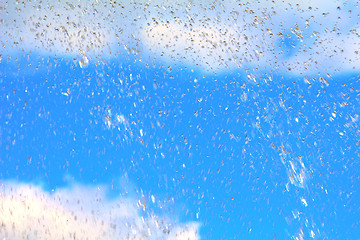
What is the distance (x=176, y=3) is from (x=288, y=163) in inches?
151

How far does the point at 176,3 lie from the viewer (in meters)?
9.30

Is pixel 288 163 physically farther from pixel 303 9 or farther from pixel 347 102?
pixel 303 9

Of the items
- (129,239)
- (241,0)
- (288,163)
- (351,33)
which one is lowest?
(129,239)

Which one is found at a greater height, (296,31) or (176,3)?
(176,3)

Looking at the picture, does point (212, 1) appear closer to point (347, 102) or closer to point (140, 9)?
point (140, 9)

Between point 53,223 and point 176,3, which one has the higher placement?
point 176,3

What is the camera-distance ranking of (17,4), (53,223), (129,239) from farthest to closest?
(17,4)
(129,239)
(53,223)

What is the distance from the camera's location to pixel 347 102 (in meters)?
9.25

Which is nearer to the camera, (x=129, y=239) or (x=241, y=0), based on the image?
(x=129, y=239)

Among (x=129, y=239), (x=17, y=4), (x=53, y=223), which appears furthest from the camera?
(x=17, y=4)

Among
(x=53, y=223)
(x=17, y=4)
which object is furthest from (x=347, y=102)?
(x=17, y=4)

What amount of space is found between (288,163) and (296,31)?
8.87ft

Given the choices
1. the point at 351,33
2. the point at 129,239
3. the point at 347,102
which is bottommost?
the point at 129,239

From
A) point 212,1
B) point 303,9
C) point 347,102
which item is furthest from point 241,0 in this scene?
point 347,102
